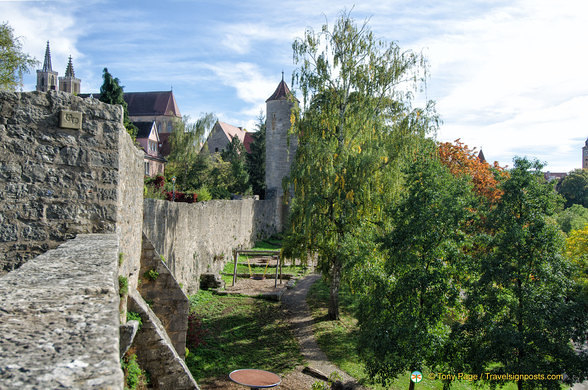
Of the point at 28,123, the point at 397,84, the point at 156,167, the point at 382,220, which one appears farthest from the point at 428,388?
the point at 156,167

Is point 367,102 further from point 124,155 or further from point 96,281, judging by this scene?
point 96,281

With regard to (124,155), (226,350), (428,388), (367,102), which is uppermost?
(367,102)

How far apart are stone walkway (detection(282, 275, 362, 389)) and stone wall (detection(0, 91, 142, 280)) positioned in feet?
26.1

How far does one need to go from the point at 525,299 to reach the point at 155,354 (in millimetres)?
6583

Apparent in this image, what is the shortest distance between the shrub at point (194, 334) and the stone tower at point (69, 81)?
66528mm

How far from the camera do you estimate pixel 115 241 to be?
175 inches

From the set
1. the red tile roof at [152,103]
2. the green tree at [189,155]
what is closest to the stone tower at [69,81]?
the red tile roof at [152,103]

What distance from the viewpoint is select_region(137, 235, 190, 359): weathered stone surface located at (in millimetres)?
7422

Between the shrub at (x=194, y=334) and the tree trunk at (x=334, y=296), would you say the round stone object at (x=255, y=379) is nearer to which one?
the shrub at (x=194, y=334)

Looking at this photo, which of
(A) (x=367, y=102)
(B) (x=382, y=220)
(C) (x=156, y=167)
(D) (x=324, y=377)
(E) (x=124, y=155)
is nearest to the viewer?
(E) (x=124, y=155)

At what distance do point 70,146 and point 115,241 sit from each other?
119 cm

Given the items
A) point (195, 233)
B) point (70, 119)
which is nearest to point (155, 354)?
point (70, 119)

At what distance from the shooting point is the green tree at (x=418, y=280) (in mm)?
9375

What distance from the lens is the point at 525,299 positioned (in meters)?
8.77
